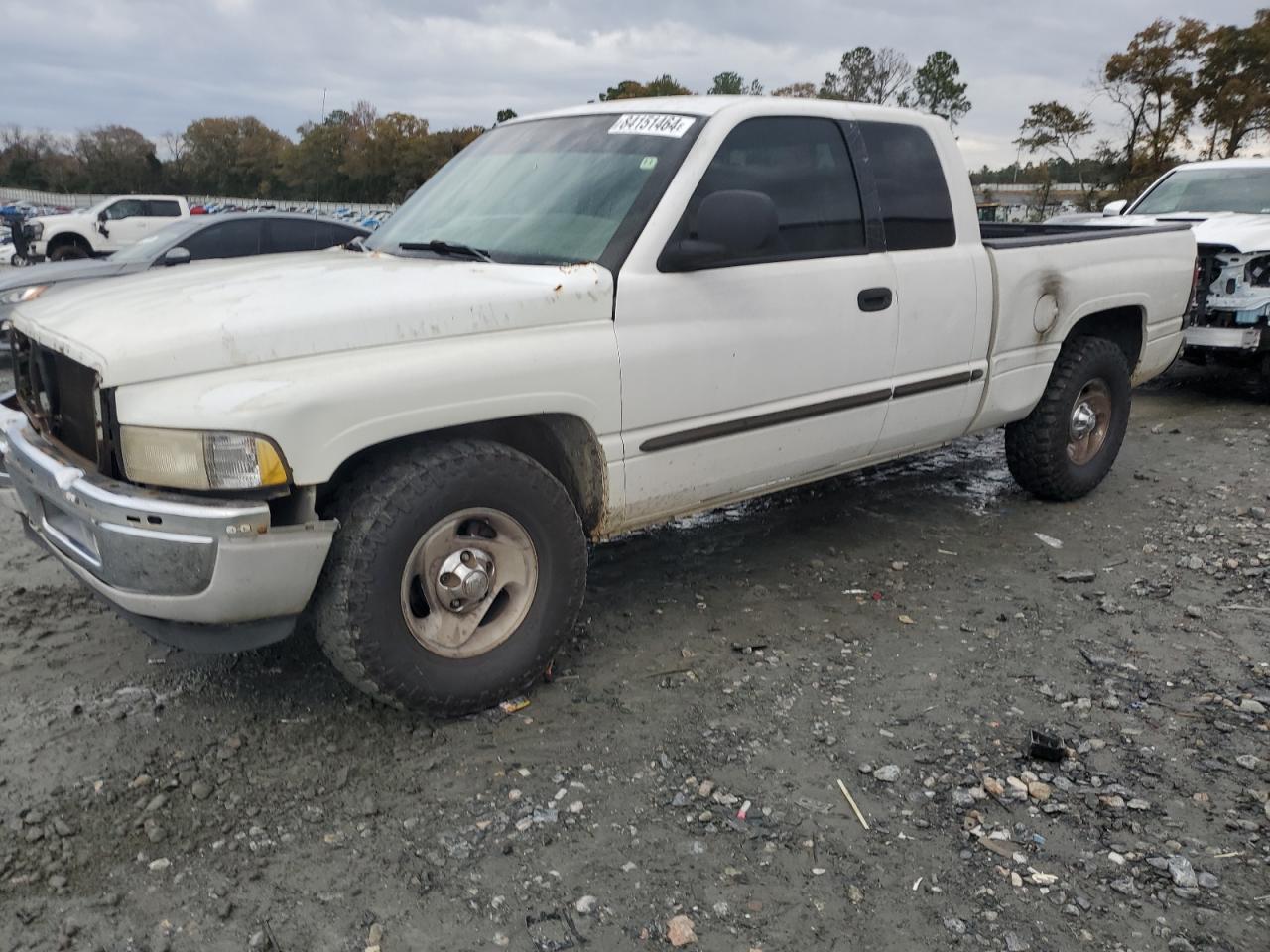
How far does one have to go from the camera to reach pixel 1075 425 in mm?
5445

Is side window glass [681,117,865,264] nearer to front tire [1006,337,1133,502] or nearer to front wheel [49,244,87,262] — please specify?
front tire [1006,337,1133,502]

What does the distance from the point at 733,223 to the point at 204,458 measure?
176 cm

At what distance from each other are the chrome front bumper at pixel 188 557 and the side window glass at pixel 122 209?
21.0 metres

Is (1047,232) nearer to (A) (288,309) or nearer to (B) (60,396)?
(A) (288,309)

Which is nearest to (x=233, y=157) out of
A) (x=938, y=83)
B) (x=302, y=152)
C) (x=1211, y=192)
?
(x=302, y=152)

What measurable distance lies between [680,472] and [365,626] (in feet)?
4.13

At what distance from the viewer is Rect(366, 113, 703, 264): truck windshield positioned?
3521 mm

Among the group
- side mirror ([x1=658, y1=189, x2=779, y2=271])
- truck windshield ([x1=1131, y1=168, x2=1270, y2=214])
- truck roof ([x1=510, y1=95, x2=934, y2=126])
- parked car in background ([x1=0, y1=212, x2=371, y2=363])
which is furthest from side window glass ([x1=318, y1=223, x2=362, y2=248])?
side mirror ([x1=658, y1=189, x2=779, y2=271])

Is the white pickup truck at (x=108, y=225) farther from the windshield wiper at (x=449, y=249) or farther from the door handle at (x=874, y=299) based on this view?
the door handle at (x=874, y=299)

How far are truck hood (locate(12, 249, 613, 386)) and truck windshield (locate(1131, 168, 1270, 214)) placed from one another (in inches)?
307

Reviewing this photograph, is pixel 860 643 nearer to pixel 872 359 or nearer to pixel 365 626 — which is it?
pixel 872 359

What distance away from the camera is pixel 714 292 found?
3.56 m

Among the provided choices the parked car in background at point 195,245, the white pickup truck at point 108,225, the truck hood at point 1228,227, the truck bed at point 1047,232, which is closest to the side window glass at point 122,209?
the white pickup truck at point 108,225

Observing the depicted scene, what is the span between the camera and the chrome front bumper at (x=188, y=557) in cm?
266
